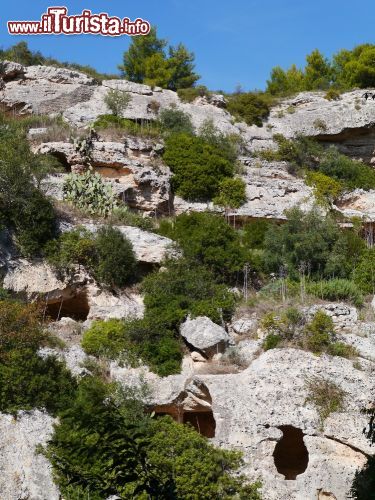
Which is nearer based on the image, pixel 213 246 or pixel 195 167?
pixel 213 246

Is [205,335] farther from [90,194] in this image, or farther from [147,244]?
[90,194]

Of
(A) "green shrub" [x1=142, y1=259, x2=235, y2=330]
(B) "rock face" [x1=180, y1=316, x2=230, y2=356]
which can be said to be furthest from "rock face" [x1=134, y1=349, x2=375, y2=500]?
(A) "green shrub" [x1=142, y1=259, x2=235, y2=330]

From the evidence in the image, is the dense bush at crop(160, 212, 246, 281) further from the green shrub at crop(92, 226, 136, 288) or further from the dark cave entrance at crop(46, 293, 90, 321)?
the dark cave entrance at crop(46, 293, 90, 321)

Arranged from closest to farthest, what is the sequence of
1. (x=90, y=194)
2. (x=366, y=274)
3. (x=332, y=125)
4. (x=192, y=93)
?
(x=366, y=274), (x=90, y=194), (x=332, y=125), (x=192, y=93)

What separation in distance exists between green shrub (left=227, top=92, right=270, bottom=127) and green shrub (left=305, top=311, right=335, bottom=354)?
19.7 meters

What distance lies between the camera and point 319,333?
1725 cm

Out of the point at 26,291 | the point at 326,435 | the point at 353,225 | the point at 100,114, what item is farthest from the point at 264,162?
the point at 326,435

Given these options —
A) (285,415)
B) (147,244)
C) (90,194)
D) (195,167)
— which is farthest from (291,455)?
(195,167)

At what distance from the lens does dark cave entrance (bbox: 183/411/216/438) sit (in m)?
18.0

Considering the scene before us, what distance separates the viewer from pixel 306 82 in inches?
1804

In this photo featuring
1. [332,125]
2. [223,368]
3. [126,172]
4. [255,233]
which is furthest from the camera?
[332,125]

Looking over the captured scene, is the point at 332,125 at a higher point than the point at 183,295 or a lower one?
higher

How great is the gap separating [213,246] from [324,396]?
337 inches

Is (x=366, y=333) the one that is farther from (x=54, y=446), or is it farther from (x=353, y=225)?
(x=353, y=225)
